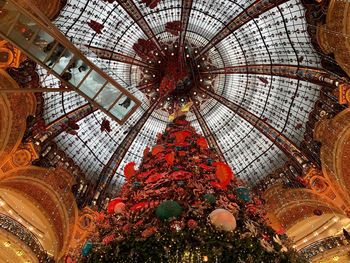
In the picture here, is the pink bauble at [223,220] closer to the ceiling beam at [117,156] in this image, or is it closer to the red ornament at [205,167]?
the red ornament at [205,167]

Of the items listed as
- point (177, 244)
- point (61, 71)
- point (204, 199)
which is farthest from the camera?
point (204, 199)

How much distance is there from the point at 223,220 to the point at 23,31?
436cm

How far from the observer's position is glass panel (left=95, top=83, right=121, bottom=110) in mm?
5227

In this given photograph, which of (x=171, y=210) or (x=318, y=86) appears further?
(x=318, y=86)

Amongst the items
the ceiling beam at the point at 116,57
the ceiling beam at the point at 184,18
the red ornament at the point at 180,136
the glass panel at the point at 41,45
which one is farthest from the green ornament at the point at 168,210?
the ceiling beam at the point at 184,18

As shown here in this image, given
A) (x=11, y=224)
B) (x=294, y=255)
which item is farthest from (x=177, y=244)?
(x=11, y=224)

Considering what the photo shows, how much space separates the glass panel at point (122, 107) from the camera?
5.41m

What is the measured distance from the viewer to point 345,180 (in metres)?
12.9

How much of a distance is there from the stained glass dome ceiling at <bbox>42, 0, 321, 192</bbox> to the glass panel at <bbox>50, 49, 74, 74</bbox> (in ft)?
25.6

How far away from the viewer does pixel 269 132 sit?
15.4m

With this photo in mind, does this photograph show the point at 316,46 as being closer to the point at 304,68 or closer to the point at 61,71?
the point at 304,68

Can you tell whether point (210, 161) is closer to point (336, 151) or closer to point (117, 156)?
point (336, 151)

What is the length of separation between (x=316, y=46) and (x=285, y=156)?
5.56 m

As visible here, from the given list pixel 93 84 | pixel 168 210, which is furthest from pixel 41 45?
pixel 168 210
